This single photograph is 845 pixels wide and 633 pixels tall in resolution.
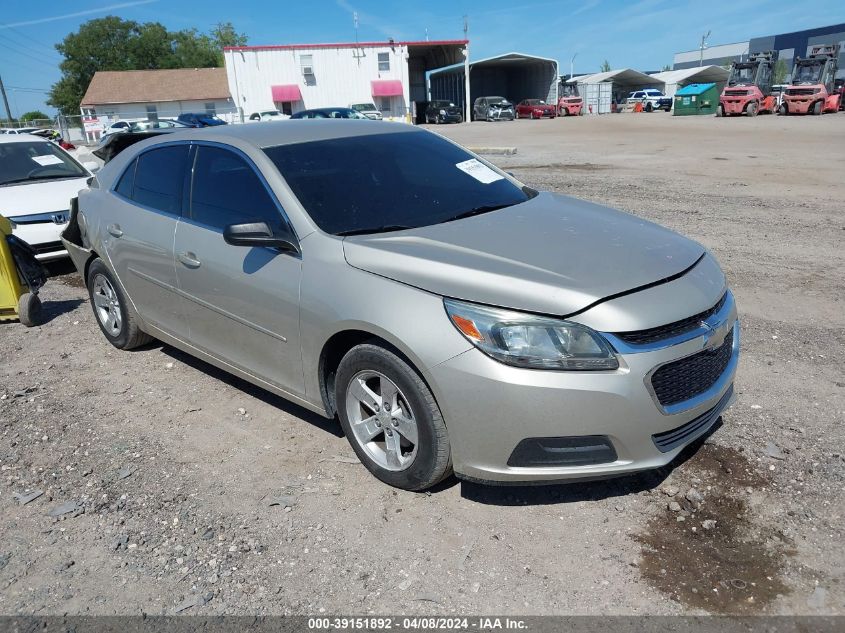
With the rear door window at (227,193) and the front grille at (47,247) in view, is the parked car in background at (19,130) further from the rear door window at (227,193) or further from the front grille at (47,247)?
the rear door window at (227,193)

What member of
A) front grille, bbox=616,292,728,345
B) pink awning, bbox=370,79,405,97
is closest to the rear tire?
front grille, bbox=616,292,728,345

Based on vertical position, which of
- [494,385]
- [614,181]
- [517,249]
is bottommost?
[614,181]

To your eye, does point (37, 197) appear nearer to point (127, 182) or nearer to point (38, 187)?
point (38, 187)

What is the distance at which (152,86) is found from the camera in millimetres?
62375

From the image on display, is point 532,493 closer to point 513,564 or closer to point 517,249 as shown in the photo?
point 513,564

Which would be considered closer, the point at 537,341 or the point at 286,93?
the point at 537,341

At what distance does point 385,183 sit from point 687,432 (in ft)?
6.85

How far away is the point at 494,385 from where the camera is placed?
2.68 metres

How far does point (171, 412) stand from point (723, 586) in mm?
3305

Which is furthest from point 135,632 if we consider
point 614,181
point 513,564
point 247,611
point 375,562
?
point 614,181

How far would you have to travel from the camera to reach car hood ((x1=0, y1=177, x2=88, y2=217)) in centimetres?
753

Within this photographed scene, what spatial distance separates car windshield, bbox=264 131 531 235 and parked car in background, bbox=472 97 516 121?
4976cm

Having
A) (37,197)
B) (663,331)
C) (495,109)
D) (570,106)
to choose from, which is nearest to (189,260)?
(663,331)

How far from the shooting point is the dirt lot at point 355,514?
2625mm
